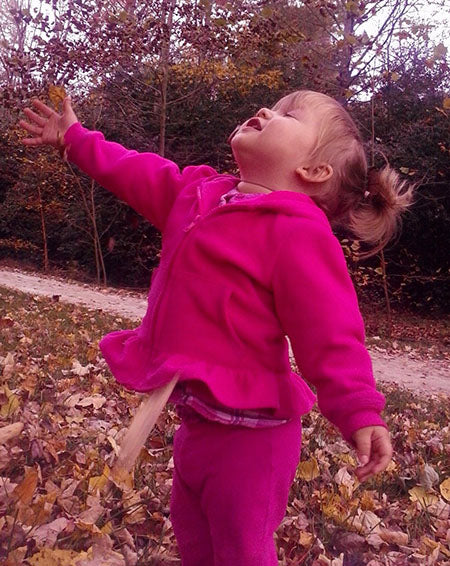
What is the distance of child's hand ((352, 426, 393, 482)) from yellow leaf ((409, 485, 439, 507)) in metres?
1.61

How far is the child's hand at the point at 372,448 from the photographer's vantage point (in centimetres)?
147

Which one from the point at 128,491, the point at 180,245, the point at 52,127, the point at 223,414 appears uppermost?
the point at 52,127

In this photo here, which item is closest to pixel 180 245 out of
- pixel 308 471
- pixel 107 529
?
pixel 107 529

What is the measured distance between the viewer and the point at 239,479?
→ 5.15ft

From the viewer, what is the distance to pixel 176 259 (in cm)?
172

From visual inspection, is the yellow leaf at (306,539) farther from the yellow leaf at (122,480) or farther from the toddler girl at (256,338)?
the toddler girl at (256,338)

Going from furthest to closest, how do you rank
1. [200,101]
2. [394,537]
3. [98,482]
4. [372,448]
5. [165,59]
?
[200,101] → [165,59] → [394,537] → [98,482] → [372,448]

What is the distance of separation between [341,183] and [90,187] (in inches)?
639

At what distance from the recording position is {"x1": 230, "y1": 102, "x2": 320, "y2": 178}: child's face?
1.76 m

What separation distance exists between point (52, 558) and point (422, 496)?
1881 millimetres

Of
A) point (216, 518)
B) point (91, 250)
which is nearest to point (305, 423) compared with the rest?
point (216, 518)

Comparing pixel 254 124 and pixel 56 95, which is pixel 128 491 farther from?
pixel 56 95

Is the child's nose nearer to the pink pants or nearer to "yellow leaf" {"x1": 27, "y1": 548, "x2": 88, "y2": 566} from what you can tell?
the pink pants

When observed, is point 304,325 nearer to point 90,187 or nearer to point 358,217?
point 358,217
